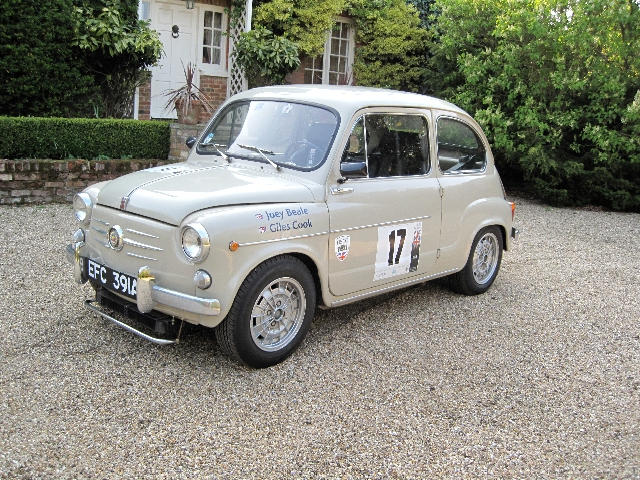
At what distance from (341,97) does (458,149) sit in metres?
1.41

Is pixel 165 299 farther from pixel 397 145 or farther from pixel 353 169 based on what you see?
pixel 397 145

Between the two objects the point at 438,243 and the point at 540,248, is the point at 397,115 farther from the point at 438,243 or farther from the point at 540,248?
the point at 540,248

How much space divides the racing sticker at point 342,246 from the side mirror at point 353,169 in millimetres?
457

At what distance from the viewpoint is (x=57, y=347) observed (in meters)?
4.45

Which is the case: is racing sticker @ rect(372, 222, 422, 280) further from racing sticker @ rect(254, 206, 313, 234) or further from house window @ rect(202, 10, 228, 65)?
house window @ rect(202, 10, 228, 65)

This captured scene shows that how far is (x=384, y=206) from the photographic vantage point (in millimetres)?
4926

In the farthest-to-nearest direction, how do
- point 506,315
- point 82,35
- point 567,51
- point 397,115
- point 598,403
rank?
point 567,51, point 82,35, point 506,315, point 397,115, point 598,403

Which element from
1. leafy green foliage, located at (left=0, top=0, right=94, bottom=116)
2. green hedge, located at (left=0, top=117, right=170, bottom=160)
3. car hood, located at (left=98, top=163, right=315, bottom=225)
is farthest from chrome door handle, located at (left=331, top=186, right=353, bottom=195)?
leafy green foliage, located at (left=0, top=0, right=94, bottom=116)

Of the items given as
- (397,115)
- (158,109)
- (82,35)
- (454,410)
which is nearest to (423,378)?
(454,410)

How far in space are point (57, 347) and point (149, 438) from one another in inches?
54.7

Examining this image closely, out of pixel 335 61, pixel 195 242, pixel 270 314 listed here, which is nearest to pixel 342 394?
pixel 270 314

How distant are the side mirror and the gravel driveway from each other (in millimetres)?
1235

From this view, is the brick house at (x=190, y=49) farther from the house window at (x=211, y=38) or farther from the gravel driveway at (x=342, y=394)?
the gravel driveway at (x=342, y=394)

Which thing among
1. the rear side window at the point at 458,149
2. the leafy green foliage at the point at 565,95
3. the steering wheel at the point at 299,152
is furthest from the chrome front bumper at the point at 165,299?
the leafy green foliage at the point at 565,95
